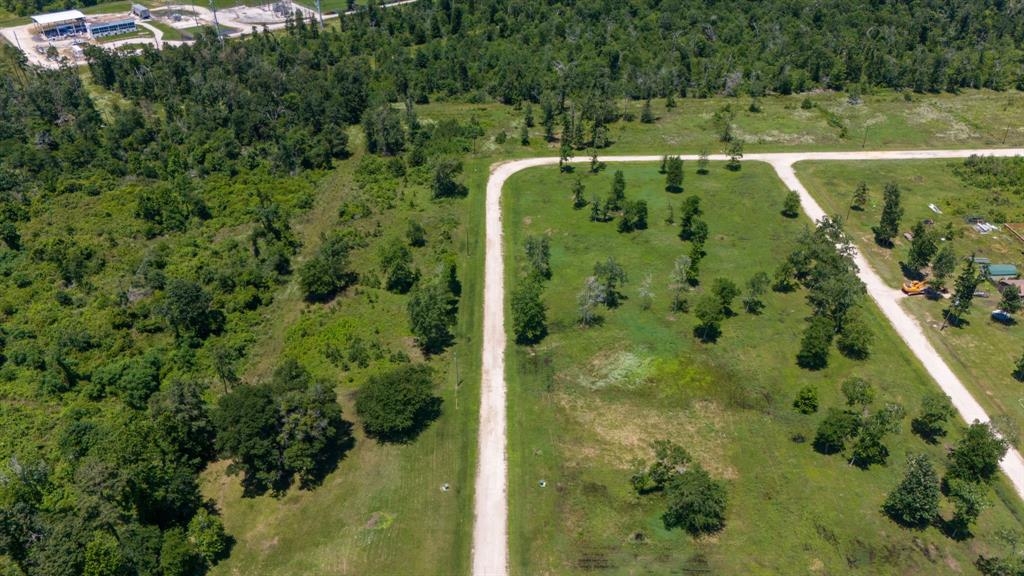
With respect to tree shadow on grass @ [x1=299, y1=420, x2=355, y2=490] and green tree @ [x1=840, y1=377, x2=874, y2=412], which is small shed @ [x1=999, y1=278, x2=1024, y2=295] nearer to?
green tree @ [x1=840, y1=377, x2=874, y2=412]

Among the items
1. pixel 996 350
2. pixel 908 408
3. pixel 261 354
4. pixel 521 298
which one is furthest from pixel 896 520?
pixel 261 354

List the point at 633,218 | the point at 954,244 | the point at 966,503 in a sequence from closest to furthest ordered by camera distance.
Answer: the point at 966,503 → the point at 954,244 → the point at 633,218

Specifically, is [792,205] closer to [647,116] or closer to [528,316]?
[647,116]

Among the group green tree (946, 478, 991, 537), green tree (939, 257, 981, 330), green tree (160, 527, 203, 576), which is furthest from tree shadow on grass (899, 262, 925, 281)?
green tree (160, 527, 203, 576)

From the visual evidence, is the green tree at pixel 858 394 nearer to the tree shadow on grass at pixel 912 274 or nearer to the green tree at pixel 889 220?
the tree shadow on grass at pixel 912 274

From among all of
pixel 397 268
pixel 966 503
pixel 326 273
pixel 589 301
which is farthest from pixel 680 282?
pixel 326 273

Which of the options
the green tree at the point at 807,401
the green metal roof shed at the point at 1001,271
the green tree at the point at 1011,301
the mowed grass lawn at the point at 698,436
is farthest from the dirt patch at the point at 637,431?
the green metal roof shed at the point at 1001,271
